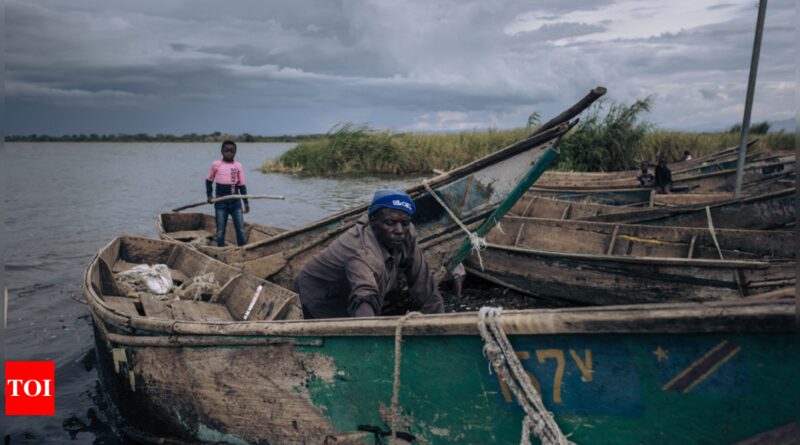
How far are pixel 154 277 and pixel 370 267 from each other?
163 inches

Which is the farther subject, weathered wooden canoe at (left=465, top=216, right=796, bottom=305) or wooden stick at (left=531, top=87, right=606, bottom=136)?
weathered wooden canoe at (left=465, top=216, right=796, bottom=305)

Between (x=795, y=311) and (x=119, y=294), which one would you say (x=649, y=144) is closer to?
(x=119, y=294)

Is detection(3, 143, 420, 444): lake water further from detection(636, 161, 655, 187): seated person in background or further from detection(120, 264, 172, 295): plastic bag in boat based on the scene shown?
detection(636, 161, 655, 187): seated person in background

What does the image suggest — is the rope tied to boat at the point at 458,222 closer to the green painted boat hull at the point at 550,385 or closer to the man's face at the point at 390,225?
the man's face at the point at 390,225

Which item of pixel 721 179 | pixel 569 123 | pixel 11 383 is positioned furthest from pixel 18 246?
pixel 721 179

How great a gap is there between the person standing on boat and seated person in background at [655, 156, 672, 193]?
918cm

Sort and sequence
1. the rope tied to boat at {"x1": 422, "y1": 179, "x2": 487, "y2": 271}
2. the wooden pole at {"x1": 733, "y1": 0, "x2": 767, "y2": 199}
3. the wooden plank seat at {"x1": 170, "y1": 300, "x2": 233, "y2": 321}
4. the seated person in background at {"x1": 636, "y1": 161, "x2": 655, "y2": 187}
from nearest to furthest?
1. the rope tied to boat at {"x1": 422, "y1": 179, "x2": 487, "y2": 271}
2. the wooden plank seat at {"x1": 170, "y1": 300, "x2": 233, "y2": 321}
3. the wooden pole at {"x1": 733, "y1": 0, "x2": 767, "y2": 199}
4. the seated person in background at {"x1": 636, "y1": 161, "x2": 655, "y2": 187}

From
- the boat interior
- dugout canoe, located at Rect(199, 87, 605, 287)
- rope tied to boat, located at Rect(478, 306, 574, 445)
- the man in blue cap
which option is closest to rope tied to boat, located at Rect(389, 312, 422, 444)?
rope tied to boat, located at Rect(478, 306, 574, 445)

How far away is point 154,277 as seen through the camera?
6.79m

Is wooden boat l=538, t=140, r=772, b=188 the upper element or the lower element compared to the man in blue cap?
upper

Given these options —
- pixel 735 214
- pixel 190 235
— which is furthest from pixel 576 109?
pixel 190 235

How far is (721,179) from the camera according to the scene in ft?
46.1

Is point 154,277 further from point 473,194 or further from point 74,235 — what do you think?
point 74,235

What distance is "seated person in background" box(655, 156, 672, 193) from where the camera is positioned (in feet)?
43.1
